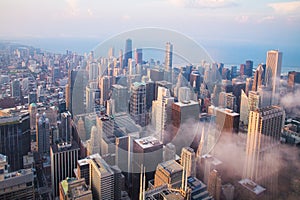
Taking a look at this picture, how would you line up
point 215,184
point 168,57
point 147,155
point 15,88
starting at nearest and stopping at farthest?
1. point 168,57
2. point 147,155
3. point 215,184
4. point 15,88

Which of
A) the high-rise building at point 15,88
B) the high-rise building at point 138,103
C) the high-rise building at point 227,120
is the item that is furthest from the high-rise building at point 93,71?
the high-rise building at point 15,88

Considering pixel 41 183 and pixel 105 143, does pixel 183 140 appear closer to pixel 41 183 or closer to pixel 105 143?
pixel 105 143

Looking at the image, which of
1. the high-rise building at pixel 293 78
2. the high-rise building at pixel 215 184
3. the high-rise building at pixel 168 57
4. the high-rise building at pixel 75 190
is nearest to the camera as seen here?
the high-rise building at pixel 168 57

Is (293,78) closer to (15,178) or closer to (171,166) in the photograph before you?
(171,166)

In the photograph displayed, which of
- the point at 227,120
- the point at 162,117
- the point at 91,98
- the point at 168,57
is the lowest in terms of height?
the point at 227,120

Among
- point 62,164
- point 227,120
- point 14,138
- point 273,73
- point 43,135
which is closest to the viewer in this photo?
point 227,120

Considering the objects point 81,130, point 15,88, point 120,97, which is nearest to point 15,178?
point 81,130

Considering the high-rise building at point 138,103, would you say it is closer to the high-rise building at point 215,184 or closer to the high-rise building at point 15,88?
the high-rise building at point 215,184
